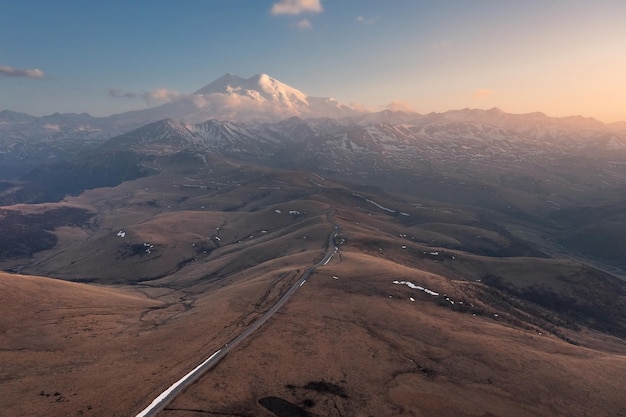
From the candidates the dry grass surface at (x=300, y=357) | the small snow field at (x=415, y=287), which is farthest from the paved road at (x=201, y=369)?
the small snow field at (x=415, y=287)

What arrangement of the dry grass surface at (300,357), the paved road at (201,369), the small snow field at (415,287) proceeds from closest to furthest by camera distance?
the paved road at (201,369) → the dry grass surface at (300,357) → the small snow field at (415,287)

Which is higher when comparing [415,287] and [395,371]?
[395,371]

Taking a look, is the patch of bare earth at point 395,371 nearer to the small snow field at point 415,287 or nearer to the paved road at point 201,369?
the paved road at point 201,369

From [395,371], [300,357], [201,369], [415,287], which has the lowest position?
[415,287]

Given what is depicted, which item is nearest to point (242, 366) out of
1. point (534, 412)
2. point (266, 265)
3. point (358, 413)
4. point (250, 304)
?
point (358, 413)

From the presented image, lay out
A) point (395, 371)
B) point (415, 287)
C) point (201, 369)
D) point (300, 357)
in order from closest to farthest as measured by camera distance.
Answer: point (201, 369)
point (395, 371)
point (300, 357)
point (415, 287)

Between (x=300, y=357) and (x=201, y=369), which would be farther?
(x=300, y=357)

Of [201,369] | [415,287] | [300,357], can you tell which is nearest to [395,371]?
[300,357]

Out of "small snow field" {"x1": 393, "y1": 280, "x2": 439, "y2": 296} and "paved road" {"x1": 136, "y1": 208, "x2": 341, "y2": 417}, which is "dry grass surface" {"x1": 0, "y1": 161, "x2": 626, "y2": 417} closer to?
"paved road" {"x1": 136, "y1": 208, "x2": 341, "y2": 417}

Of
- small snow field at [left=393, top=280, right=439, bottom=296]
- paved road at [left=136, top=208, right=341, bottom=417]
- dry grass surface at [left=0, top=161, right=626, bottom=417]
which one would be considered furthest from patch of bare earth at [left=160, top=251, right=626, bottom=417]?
small snow field at [left=393, top=280, right=439, bottom=296]

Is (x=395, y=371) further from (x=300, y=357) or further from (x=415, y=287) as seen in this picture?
(x=415, y=287)

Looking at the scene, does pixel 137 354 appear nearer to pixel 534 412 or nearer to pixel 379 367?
pixel 379 367
